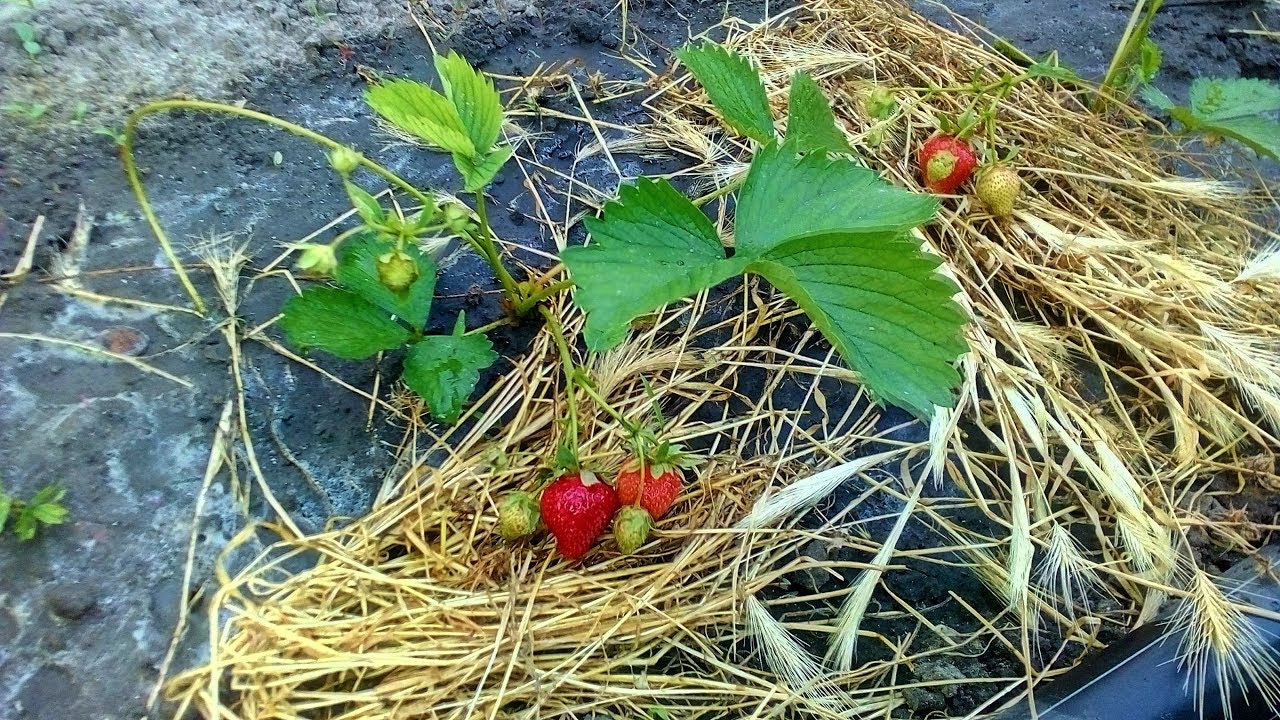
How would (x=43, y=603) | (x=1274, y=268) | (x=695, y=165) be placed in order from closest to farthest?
(x=43, y=603)
(x=1274, y=268)
(x=695, y=165)

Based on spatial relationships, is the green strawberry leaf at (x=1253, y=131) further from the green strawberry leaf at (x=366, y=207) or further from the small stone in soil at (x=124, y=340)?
the small stone in soil at (x=124, y=340)

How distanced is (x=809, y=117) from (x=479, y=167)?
1.58 feet

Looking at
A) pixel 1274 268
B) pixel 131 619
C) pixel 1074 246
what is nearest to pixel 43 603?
pixel 131 619

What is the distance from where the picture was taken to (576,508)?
88cm

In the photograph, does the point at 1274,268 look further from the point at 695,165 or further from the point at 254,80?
the point at 254,80

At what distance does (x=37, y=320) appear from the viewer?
1008 millimetres

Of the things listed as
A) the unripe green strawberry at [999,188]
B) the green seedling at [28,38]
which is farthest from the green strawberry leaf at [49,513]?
the unripe green strawberry at [999,188]

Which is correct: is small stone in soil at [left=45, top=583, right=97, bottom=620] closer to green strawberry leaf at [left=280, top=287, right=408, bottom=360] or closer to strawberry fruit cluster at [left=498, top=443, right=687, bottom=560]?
green strawberry leaf at [left=280, top=287, right=408, bottom=360]

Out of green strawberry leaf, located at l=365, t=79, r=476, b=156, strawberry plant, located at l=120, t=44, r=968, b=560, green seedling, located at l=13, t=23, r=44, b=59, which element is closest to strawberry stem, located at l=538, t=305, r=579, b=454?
strawberry plant, located at l=120, t=44, r=968, b=560

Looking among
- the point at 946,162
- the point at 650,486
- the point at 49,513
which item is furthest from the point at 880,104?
the point at 49,513

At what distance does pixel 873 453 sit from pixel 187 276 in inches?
38.0

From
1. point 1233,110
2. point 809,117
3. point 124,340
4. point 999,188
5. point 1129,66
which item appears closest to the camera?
point 124,340

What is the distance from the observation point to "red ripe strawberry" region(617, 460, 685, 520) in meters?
0.91

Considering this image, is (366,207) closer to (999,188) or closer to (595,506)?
(595,506)
